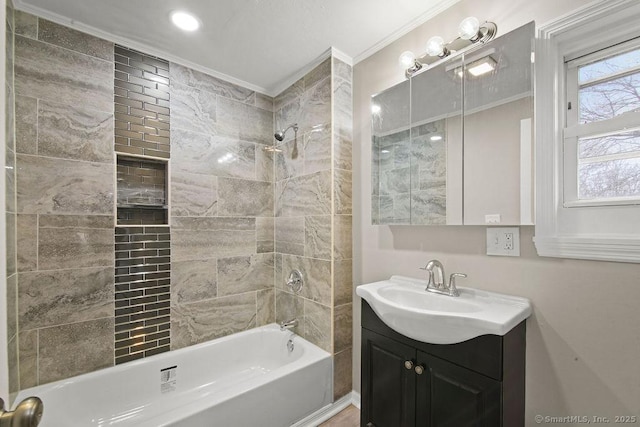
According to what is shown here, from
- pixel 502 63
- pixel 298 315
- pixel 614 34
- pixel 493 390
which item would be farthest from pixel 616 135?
pixel 298 315

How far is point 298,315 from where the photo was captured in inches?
91.5

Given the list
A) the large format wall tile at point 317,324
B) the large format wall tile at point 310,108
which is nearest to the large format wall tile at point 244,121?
the large format wall tile at point 310,108

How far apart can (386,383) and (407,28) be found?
80.5 inches

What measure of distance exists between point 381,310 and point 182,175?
166cm

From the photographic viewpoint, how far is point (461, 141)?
1.55m

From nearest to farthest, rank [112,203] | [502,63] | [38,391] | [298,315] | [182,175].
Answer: [502,63] → [38,391] → [112,203] → [182,175] → [298,315]

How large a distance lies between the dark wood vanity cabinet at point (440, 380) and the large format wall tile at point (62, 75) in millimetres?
2078

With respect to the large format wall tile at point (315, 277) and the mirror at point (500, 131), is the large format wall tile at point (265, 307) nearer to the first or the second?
the large format wall tile at point (315, 277)

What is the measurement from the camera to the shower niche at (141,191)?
6.40ft

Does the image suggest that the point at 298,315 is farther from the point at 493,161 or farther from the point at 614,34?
the point at 614,34

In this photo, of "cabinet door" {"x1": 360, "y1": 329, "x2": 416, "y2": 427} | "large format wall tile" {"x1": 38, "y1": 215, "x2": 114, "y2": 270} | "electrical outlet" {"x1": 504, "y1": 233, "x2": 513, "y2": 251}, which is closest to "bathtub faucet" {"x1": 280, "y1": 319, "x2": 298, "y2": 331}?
"cabinet door" {"x1": 360, "y1": 329, "x2": 416, "y2": 427}

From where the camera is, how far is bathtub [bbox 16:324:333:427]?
1.54m

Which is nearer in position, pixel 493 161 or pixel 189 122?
pixel 493 161

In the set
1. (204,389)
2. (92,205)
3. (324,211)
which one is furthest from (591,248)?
(92,205)
